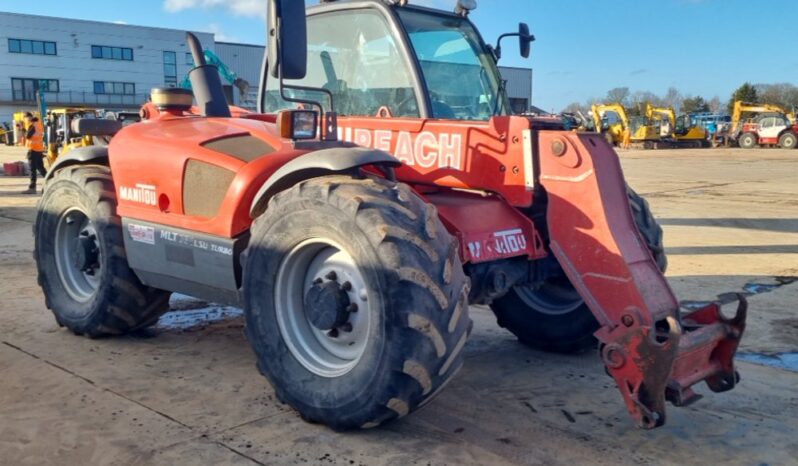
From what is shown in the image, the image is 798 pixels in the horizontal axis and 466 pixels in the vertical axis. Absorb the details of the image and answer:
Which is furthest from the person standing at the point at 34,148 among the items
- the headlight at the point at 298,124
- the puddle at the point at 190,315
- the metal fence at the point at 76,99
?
the metal fence at the point at 76,99

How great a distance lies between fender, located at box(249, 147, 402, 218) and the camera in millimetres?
3639

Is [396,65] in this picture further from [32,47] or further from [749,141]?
[32,47]

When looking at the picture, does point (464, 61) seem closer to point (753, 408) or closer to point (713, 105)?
point (753, 408)

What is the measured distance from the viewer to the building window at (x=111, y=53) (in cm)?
6531

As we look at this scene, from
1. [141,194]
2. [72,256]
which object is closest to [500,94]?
[141,194]

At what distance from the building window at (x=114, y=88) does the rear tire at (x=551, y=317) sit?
66269mm

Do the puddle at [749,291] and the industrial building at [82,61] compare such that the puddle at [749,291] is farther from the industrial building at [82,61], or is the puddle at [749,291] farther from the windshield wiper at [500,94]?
the industrial building at [82,61]

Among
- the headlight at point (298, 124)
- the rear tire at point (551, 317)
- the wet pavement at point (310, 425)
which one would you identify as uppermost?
the headlight at point (298, 124)

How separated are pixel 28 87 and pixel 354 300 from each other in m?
67.0

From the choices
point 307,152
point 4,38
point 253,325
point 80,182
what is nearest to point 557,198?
point 307,152

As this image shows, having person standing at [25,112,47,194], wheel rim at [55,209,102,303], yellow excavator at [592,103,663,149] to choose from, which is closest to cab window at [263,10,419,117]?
wheel rim at [55,209,102,303]

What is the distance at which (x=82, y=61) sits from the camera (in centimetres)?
6438

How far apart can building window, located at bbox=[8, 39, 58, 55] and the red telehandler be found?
64.1 m

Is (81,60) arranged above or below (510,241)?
above
